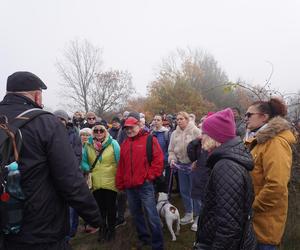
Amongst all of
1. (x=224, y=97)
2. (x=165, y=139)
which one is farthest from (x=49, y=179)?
(x=224, y=97)

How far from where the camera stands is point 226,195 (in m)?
2.23

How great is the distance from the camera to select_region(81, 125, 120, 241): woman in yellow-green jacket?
4.87 metres

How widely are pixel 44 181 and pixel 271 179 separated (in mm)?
1839

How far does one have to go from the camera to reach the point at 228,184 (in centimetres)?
224

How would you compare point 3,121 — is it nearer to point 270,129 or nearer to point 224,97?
point 270,129

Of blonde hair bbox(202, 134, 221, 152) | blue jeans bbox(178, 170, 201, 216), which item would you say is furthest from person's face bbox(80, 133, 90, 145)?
blonde hair bbox(202, 134, 221, 152)

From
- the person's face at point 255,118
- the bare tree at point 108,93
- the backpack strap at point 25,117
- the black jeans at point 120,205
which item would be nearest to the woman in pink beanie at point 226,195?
the person's face at point 255,118

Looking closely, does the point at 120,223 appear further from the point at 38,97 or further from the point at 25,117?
the point at 25,117

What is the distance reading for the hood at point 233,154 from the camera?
92.0 inches

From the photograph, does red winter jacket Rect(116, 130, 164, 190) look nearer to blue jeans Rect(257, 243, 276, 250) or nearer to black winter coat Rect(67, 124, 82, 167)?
black winter coat Rect(67, 124, 82, 167)

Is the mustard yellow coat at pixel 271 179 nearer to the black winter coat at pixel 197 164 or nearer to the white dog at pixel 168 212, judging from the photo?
the black winter coat at pixel 197 164

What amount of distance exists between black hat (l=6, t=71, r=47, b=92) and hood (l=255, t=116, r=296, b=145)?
1996 millimetres

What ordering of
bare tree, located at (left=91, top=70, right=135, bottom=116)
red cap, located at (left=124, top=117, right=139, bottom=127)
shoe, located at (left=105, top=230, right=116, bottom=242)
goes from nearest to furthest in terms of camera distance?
red cap, located at (left=124, top=117, right=139, bottom=127), shoe, located at (left=105, top=230, right=116, bottom=242), bare tree, located at (left=91, top=70, right=135, bottom=116)

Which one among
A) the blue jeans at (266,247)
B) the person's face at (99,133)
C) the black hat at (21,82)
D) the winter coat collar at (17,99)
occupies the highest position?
the black hat at (21,82)
